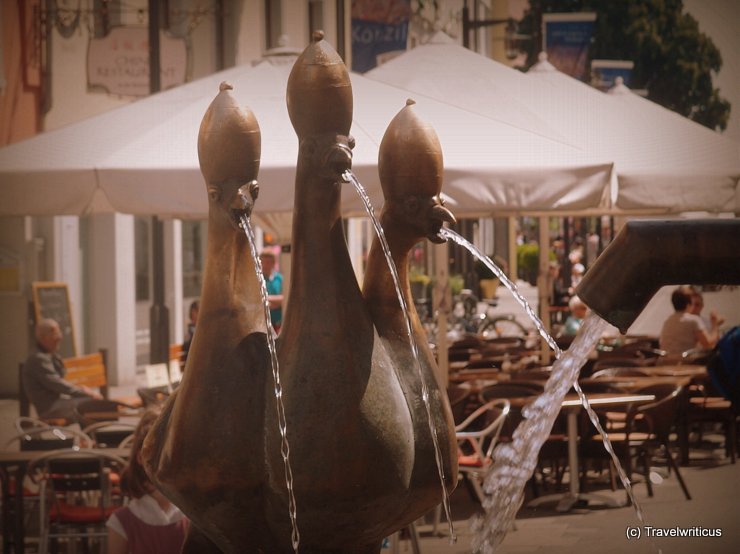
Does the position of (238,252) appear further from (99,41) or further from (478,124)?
(99,41)

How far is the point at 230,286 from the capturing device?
124 inches

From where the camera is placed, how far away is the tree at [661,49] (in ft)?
160

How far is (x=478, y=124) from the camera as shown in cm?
843

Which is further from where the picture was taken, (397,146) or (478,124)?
(478,124)

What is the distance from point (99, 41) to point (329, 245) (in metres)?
15.9

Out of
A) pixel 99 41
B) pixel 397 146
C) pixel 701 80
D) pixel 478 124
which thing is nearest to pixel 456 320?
pixel 99 41

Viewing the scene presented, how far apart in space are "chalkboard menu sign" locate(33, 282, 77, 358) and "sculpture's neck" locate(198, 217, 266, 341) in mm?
14989

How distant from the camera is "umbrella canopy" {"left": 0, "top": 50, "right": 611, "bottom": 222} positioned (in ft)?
24.2

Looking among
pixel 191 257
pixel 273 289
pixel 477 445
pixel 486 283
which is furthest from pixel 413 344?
pixel 486 283

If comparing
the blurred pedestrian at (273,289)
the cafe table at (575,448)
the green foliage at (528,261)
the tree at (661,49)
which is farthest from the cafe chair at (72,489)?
the tree at (661,49)

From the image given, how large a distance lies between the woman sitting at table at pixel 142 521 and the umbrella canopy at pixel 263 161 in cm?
199

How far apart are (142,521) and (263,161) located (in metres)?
2.47

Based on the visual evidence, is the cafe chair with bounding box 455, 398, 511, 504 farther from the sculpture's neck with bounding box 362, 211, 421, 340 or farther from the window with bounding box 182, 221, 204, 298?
the window with bounding box 182, 221, 204, 298

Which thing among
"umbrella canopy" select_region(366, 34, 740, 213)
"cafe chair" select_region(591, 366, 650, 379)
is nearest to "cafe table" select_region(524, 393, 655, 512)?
"umbrella canopy" select_region(366, 34, 740, 213)
